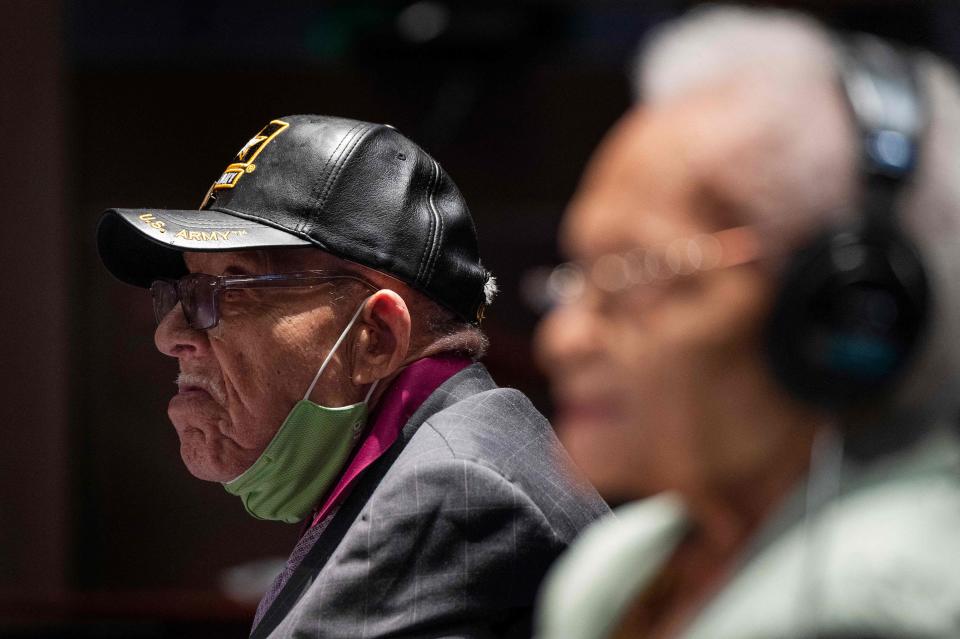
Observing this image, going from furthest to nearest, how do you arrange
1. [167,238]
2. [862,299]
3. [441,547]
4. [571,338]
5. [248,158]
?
[248,158] → [167,238] → [441,547] → [571,338] → [862,299]

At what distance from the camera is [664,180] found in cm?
114

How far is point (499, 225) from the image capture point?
215 inches

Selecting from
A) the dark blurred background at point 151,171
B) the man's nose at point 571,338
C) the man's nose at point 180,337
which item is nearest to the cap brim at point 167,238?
the man's nose at point 180,337

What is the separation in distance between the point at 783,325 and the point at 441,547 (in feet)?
2.62

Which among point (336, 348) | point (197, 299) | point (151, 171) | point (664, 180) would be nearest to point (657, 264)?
point (664, 180)

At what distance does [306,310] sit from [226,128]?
3881 mm

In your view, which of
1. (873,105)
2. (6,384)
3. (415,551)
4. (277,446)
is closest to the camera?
(873,105)

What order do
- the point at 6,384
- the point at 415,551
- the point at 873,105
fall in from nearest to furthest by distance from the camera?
the point at 873,105
the point at 415,551
the point at 6,384

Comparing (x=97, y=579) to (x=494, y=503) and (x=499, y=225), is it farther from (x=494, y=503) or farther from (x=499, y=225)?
(x=494, y=503)

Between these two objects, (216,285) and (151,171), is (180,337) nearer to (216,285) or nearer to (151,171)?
(216,285)

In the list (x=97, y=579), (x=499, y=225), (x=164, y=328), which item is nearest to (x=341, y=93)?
(x=499, y=225)

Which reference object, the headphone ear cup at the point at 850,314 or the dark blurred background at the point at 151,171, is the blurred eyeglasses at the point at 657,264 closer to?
the headphone ear cup at the point at 850,314

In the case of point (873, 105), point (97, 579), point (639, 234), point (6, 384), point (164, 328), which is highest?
point (873, 105)

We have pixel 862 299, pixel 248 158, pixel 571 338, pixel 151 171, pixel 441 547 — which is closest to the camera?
pixel 862 299
